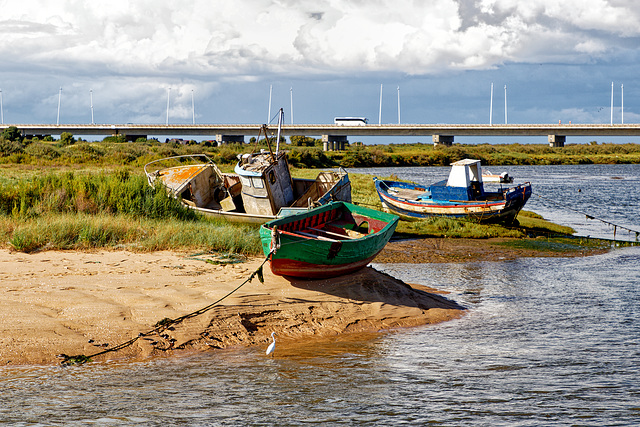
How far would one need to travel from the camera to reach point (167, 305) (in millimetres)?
10180

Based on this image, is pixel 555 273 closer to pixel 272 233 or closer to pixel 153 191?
pixel 272 233

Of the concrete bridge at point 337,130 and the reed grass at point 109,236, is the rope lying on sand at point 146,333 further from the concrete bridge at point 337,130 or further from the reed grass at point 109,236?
the concrete bridge at point 337,130

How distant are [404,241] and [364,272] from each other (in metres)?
9.09

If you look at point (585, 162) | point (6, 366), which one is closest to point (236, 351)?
point (6, 366)

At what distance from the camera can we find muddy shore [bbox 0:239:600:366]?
8.95 meters

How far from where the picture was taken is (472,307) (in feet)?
42.2

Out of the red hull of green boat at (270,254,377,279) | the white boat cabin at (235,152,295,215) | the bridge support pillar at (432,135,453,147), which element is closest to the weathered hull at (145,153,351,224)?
the white boat cabin at (235,152,295,215)

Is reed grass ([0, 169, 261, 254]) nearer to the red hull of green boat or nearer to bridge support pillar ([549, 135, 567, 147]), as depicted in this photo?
the red hull of green boat

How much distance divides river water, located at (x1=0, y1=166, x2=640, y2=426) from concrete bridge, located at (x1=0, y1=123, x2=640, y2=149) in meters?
Answer: 103

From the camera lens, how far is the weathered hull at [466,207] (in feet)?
80.7

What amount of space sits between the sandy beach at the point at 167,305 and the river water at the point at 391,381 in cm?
43

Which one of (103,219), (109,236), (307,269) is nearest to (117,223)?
(103,219)

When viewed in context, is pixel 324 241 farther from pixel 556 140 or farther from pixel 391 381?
pixel 556 140

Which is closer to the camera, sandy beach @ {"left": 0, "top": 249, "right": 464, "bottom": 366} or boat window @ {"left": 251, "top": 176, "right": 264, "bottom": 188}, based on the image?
sandy beach @ {"left": 0, "top": 249, "right": 464, "bottom": 366}
